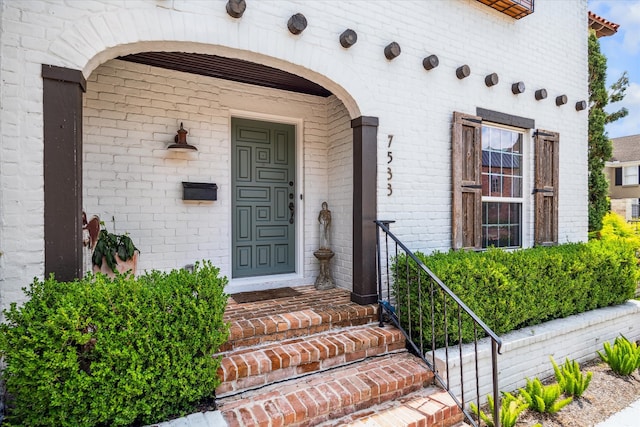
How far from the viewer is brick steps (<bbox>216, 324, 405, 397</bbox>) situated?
2.33 m

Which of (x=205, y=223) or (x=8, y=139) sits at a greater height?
(x=8, y=139)

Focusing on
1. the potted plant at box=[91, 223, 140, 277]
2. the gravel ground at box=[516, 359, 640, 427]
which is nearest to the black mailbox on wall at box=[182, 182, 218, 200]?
the potted plant at box=[91, 223, 140, 277]

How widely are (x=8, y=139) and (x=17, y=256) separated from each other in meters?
0.69

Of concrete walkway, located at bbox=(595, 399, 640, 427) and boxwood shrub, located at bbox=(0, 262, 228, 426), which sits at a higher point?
boxwood shrub, located at bbox=(0, 262, 228, 426)

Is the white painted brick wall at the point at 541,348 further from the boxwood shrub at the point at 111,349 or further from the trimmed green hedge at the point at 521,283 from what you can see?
the boxwood shrub at the point at 111,349

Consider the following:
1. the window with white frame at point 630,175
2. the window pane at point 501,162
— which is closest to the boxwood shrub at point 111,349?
the window pane at point 501,162

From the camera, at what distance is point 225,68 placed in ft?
11.3

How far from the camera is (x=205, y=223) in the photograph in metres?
3.66

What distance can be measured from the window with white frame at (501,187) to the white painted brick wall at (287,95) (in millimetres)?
380

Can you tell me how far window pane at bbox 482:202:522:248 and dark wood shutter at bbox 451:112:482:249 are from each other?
39 centimetres

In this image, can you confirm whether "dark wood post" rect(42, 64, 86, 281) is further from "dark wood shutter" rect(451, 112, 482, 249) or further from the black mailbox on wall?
"dark wood shutter" rect(451, 112, 482, 249)

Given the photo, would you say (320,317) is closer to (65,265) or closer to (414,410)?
(414,410)

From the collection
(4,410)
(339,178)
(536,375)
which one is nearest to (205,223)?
(339,178)

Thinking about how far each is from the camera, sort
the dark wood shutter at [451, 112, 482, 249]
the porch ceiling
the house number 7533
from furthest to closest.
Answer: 1. the dark wood shutter at [451, 112, 482, 249]
2. the house number 7533
3. the porch ceiling
